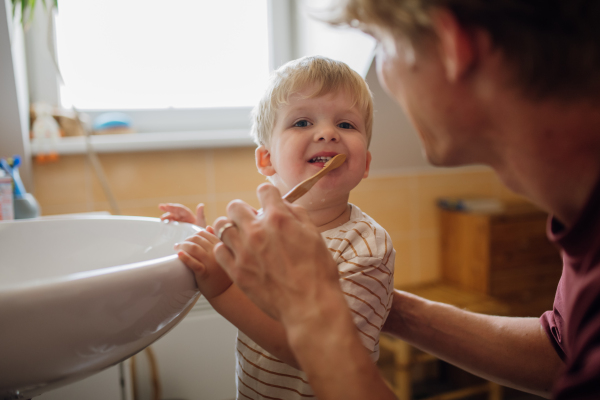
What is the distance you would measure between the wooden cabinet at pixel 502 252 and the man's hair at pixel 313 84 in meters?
1.18

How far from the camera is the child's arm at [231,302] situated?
609mm

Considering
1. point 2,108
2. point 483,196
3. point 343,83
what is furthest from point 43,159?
point 483,196

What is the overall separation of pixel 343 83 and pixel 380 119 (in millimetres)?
985

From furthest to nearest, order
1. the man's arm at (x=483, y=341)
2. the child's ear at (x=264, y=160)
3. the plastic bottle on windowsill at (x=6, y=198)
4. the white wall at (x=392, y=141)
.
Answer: the white wall at (x=392, y=141), the plastic bottle on windowsill at (x=6, y=198), the child's ear at (x=264, y=160), the man's arm at (x=483, y=341)

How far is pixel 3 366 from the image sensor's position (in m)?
0.42

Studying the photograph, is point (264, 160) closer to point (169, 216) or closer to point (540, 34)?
point (169, 216)

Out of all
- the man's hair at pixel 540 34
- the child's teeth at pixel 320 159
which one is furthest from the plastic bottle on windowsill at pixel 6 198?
the man's hair at pixel 540 34

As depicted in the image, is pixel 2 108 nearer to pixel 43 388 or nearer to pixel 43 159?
pixel 43 159

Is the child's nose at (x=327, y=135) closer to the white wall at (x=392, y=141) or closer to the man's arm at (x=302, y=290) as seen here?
the man's arm at (x=302, y=290)

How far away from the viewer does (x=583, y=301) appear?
18.2 inches

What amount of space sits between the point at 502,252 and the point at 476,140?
58.5 inches

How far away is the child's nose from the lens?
2.53ft

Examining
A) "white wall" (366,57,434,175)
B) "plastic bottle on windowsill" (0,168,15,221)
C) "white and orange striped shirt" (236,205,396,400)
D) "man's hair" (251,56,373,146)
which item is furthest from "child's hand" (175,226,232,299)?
"white wall" (366,57,434,175)

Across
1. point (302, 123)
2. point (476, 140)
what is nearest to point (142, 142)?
point (302, 123)
